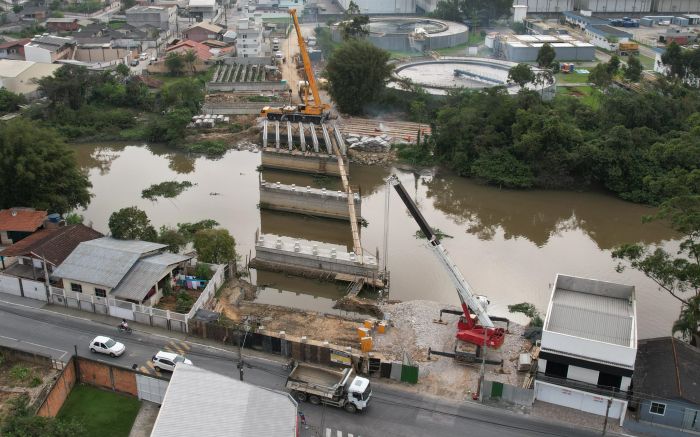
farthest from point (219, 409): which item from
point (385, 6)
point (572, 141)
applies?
point (385, 6)

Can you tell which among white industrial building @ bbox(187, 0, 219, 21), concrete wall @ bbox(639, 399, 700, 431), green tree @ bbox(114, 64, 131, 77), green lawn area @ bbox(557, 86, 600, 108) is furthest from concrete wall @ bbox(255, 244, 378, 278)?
white industrial building @ bbox(187, 0, 219, 21)

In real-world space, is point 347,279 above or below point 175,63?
below

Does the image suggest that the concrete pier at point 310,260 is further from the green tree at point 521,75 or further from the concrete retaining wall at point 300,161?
the green tree at point 521,75

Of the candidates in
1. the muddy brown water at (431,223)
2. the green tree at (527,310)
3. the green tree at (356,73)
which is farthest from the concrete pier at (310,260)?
the green tree at (356,73)

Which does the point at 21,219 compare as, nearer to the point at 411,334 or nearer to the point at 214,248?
the point at 214,248

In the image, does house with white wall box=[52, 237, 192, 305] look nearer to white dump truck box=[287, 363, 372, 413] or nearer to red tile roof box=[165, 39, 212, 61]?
white dump truck box=[287, 363, 372, 413]
